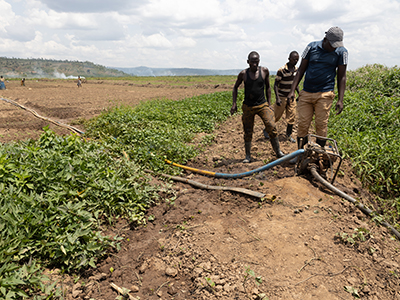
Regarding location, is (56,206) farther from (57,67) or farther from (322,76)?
(57,67)

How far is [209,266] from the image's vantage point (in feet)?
9.02

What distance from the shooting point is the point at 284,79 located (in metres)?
6.58

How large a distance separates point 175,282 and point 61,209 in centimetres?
153

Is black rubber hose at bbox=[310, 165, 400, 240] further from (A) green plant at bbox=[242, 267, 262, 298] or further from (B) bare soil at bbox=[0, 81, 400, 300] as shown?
(A) green plant at bbox=[242, 267, 262, 298]

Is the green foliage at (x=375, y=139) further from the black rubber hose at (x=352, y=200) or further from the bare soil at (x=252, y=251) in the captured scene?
the black rubber hose at (x=352, y=200)

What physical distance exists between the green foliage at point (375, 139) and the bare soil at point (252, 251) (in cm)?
49

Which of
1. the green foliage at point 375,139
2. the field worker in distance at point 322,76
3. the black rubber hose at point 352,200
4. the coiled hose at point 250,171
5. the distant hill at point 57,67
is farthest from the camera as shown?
the distant hill at point 57,67

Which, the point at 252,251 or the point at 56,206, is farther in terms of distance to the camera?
the point at 56,206

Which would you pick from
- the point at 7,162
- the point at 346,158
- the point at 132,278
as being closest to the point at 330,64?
the point at 346,158

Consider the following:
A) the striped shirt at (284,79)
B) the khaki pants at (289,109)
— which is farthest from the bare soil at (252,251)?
the striped shirt at (284,79)

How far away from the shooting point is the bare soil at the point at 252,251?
98.7 inches

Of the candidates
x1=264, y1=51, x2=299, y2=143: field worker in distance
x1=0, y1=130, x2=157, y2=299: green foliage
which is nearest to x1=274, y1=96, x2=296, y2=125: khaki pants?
x1=264, y1=51, x2=299, y2=143: field worker in distance

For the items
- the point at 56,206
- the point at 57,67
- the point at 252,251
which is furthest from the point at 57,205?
the point at 57,67

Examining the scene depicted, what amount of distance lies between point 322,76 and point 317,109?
552 millimetres
